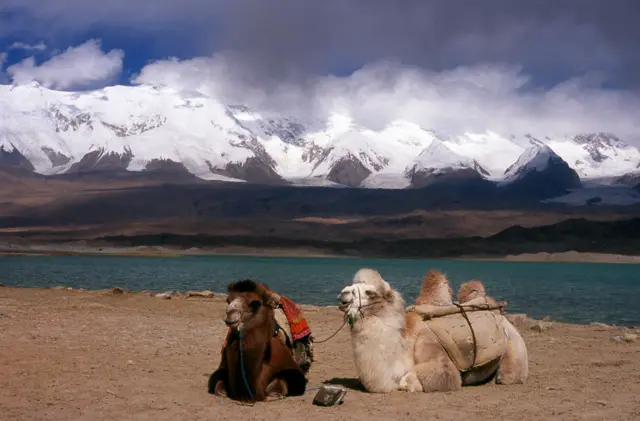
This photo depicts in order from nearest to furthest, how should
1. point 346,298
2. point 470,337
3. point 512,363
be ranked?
point 346,298 < point 470,337 < point 512,363

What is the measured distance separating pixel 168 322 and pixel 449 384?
1010 cm

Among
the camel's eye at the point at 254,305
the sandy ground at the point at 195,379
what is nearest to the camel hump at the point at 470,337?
the sandy ground at the point at 195,379

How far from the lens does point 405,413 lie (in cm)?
870

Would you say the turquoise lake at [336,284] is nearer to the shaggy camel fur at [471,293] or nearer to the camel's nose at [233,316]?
the shaggy camel fur at [471,293]

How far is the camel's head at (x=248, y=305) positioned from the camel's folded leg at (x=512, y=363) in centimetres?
331

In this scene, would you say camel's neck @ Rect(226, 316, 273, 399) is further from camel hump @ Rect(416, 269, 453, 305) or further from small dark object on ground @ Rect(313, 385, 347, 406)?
camel hump @ Rect(416, 269, 453, 305)

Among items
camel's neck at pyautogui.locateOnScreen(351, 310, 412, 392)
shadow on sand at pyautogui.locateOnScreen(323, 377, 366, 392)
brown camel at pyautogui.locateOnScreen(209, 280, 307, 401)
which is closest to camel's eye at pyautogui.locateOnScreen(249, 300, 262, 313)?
brown camel at pyautogui.locateOnScreen(209, 280, 307, 401)

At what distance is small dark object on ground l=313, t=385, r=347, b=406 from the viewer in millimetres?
9180

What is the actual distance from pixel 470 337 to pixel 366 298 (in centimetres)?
146

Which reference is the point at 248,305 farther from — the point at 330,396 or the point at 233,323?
the point at 330,396

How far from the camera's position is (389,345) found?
9.49 m

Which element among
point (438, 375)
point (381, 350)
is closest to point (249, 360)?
point (381, 350)


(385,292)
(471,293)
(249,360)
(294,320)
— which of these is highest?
(385,292)

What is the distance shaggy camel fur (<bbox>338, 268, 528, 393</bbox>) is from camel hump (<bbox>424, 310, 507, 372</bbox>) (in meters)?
0.09
